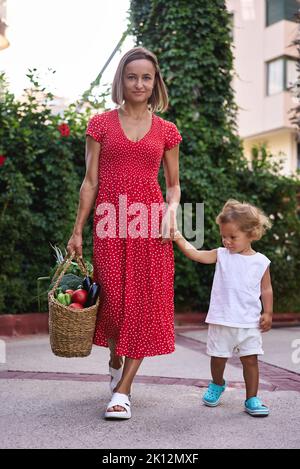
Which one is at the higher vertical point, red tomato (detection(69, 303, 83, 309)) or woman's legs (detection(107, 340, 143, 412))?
red tomato (detection(69, 303, 83, 309))

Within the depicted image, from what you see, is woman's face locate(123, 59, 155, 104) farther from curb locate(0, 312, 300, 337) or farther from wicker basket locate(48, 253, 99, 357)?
curb locate(0, 312, 300, 337)

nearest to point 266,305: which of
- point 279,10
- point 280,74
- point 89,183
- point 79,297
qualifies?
point 79,297

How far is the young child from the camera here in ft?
9.92

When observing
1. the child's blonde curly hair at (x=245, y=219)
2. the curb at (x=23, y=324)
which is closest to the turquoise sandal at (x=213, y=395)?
the child's blonde curly hair at (x=245, y=219)

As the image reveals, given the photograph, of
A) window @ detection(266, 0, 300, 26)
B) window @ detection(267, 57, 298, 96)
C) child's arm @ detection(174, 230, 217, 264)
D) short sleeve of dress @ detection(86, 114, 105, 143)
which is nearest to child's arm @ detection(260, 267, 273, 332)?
child's arm @ detection(174, 230, 217, 264)

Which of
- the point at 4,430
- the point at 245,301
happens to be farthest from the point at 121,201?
the point at 4,430

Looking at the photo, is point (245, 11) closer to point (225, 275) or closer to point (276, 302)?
point (276, 302)

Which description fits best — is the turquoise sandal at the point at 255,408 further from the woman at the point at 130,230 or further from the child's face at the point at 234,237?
the child's face at the point at 234,237

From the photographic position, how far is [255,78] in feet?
63.4

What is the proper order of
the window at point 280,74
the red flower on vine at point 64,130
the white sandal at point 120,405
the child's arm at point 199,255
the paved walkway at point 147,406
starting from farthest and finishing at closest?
the window at point 280,74
the red flower on vine at point 64,130
the child's arm at point 199,255
the white sandal at point 120,405
the paved walkway at point 147,406

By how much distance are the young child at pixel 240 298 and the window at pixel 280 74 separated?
16230 millimetres

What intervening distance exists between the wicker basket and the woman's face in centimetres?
106

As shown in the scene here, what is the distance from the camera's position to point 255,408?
2.93 metres

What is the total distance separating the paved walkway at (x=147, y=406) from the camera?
8.38 feet
